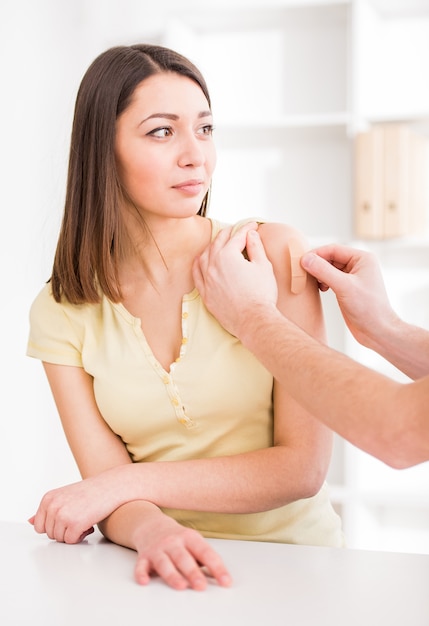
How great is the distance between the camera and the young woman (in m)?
1.40

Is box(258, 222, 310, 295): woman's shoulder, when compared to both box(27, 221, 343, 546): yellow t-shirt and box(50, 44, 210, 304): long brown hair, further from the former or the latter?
box(50, 44, 210, 304): long brown hair

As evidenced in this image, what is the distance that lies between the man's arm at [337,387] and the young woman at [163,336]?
0.21 metres

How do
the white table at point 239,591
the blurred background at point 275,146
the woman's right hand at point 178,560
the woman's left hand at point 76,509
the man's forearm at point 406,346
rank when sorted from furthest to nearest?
the blurred background at point 275,146
the man's forearm at point 406,346
the woman's left hand at point 76,509
the woman's right hand at point 178,560
the white table at point 239,591

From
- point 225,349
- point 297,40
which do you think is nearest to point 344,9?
point 297,40

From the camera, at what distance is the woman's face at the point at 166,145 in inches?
59.7

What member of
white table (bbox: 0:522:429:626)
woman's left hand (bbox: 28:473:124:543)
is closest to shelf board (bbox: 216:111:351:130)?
woman's left hand (bbox: 28:473:124:543)

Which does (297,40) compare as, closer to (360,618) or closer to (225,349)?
(225,349)

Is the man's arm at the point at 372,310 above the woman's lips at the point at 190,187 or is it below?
below

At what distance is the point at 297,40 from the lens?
3.42 metres

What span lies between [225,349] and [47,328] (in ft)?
1.17

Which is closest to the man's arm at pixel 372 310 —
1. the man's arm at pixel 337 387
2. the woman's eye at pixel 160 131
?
the man's arm at pixel 337 387

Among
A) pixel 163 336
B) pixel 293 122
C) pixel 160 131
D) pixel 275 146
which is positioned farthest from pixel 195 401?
pixel 275 146

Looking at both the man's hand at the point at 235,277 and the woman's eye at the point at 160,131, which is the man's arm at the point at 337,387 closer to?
the man's hand at the point at 235,277

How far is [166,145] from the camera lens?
1522 millimetres
